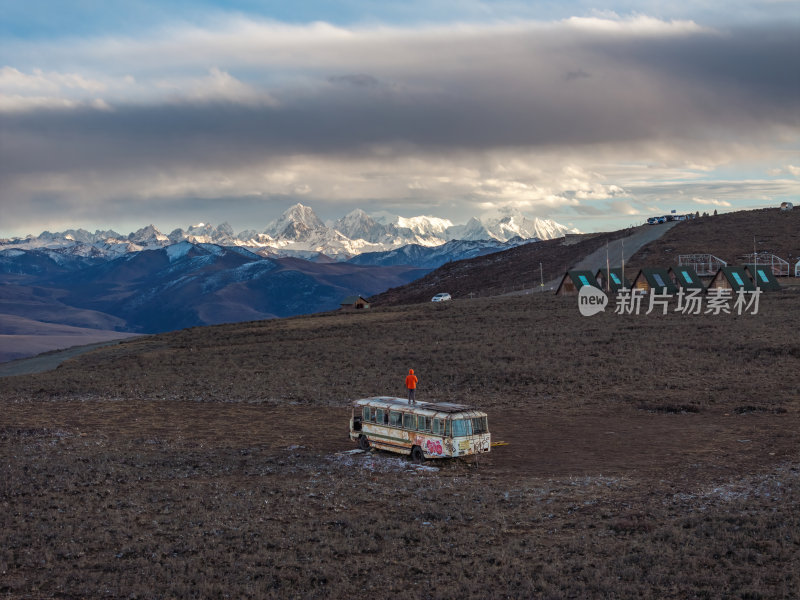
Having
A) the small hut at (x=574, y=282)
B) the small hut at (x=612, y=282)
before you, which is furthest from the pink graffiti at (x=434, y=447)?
the small hut at (x=612, y=282)


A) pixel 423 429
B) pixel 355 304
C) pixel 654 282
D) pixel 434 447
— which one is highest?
pixel 654 282

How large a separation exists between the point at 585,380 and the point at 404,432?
23292 millimetres

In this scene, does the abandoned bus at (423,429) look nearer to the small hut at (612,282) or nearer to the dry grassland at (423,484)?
the dry grassland at (423,484)

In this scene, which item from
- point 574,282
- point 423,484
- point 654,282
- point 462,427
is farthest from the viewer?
point 574,282

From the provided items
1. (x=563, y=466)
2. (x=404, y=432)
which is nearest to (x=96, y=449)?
(x=404, y=432)

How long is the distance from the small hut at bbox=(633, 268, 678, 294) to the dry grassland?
37631 mm

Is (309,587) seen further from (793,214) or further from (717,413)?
(793,214)

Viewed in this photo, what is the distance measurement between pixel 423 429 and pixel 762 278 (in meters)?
84.7

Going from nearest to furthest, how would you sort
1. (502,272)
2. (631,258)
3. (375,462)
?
(375,462) → (631,258) → (502,272)

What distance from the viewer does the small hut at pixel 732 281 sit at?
95.7 meters

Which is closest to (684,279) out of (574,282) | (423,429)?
(574,282)

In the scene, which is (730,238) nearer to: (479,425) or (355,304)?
(355,304)

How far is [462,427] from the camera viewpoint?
1133 inches

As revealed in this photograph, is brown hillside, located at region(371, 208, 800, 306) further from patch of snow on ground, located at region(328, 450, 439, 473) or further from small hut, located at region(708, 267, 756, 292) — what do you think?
patch of snow on ground, located at region(328, 450, 439, 473)
